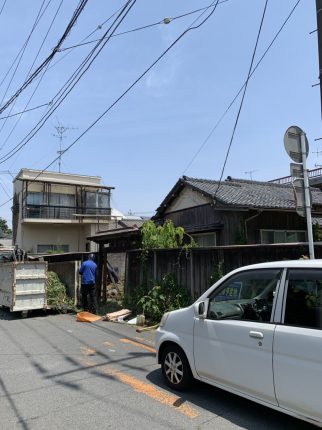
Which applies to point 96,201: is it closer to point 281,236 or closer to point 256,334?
point 281,236

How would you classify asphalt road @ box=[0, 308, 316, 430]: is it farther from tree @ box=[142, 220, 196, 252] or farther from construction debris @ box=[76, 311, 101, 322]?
tree @ box=[142, 220, 196, 252]

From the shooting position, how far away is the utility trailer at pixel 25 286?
11.8 metres

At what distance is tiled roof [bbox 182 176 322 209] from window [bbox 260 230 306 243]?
994mm

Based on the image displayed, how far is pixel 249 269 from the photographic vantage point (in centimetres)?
460

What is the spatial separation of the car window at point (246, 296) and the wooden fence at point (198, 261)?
2.76 meters

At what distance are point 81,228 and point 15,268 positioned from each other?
2264 cm

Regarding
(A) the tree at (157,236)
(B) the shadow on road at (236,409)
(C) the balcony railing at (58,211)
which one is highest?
(C) the balcony railing at (58,211)

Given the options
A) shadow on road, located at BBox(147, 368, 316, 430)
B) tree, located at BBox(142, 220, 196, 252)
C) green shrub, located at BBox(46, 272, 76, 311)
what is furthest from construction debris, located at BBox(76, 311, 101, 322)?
shadow on road, located at BBox(147, 368, 316, 430)

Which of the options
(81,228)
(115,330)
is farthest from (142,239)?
(81,228)

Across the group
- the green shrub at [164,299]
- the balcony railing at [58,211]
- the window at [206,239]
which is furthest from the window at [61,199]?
the green shrub at [164,299]

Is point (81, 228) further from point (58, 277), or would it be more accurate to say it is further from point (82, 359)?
point (82, 359)

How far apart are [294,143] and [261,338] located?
11.7ft

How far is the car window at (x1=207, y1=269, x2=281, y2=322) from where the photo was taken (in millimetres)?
4293

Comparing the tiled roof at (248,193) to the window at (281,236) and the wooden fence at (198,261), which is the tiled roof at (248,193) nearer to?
the window at (281,236)
